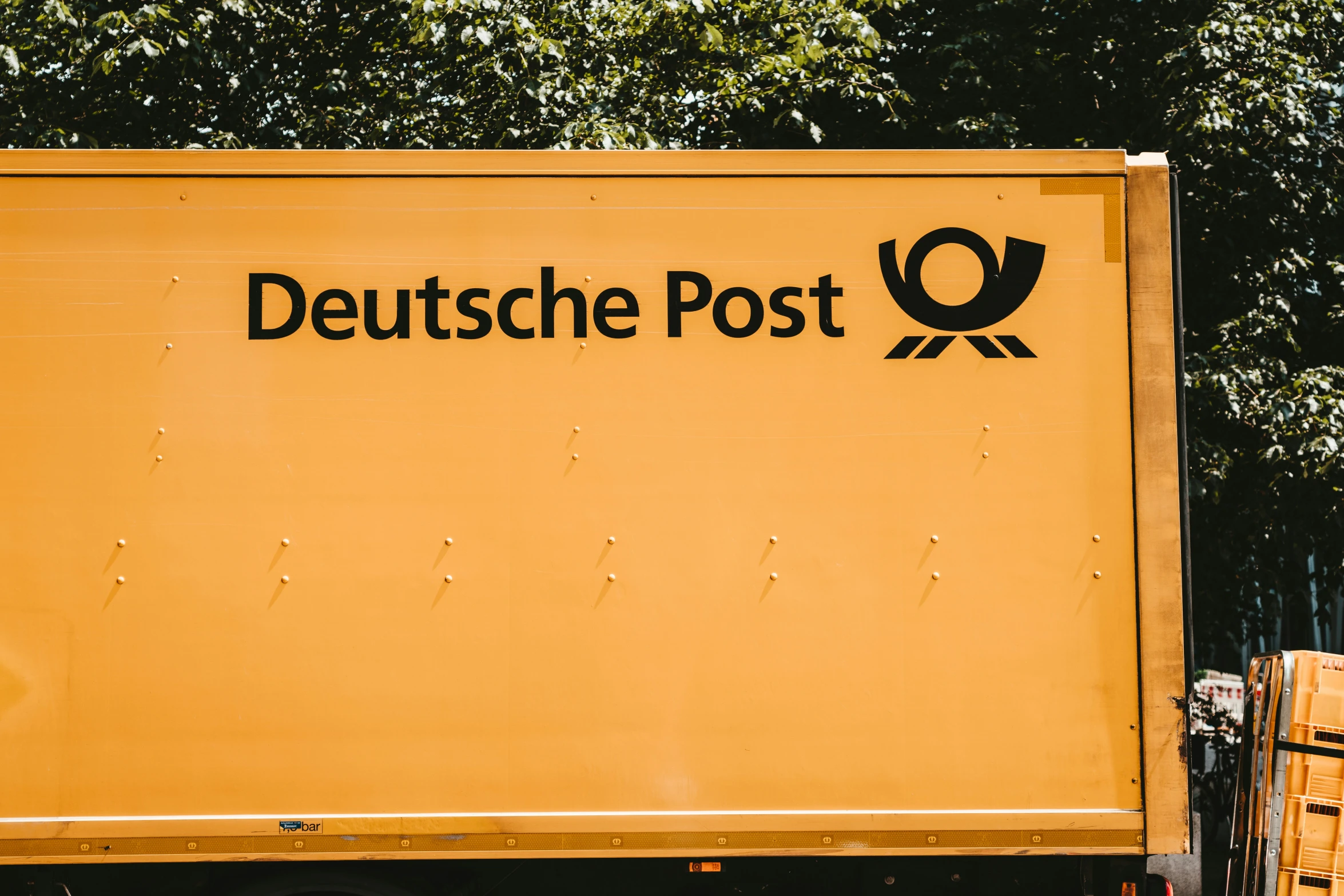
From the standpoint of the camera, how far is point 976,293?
3.27 meters

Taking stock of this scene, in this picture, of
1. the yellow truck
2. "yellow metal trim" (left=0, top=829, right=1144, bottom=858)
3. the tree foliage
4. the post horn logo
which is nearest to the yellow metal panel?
the yellow truck

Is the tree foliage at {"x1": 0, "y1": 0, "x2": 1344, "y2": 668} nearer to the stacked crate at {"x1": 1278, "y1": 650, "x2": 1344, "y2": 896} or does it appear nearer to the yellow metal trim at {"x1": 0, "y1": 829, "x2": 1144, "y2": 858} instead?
the stacked crate at {"x1": 1278, "y1": 650, "x2": 1344, "y2": 896}

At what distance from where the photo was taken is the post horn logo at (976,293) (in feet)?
10.6

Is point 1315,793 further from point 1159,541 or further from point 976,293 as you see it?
point 976,293

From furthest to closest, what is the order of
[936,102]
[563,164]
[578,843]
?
[936,102]
[563,164]
[578,843]

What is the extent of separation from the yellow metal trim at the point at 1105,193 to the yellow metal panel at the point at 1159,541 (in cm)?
6

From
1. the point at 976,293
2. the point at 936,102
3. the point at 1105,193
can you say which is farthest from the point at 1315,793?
the point at 936,102

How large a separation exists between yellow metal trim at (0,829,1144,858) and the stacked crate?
2.02 feet

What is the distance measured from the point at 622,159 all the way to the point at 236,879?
2888 millimetres

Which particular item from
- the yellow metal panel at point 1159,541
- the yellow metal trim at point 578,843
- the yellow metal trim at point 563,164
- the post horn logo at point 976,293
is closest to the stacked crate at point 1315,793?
the yellow metal panel at point 1159,541

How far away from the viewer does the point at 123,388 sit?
10.4 feet

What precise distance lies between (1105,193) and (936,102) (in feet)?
15.3

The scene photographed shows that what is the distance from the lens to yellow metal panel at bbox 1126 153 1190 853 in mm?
3145

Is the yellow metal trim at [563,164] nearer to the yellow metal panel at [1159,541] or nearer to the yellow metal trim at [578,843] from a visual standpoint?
the yellow metal panel at [1159,541]
